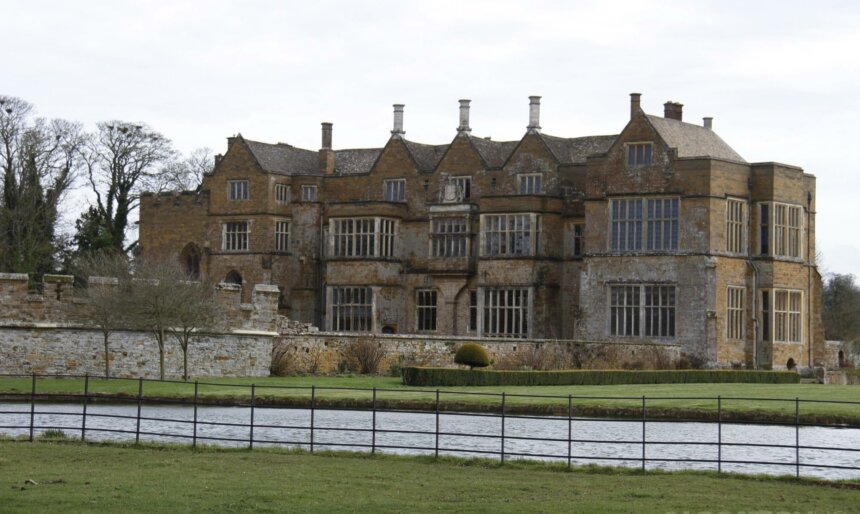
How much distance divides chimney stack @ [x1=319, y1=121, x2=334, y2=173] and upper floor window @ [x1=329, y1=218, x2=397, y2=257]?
476cm

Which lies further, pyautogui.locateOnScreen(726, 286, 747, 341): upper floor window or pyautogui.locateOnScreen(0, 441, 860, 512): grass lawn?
pyautogui.locateOnScreen(726, 286, 747, 341): upper floor window

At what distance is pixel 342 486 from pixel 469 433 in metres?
6.57

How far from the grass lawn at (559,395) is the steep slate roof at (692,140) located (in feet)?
41.8

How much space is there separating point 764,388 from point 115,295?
66.4 ft

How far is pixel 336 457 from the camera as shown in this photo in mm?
26141

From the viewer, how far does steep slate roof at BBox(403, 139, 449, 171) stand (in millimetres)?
65438

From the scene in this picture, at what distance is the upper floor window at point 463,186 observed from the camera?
63.2 m

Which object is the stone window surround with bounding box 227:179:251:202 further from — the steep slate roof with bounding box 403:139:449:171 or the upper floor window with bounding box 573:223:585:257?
the upper floor window with bounding box 573:223:585:257

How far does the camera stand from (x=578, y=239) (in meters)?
60.4

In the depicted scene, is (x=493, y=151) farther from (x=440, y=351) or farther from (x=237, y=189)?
(x=440, y=351)

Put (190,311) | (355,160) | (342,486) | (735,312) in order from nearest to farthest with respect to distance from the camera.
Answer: (342,486) < (190,311) < (735,312) < (355,160)

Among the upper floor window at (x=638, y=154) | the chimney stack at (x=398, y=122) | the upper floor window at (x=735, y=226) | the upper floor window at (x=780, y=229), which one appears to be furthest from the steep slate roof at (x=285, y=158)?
the upper floor window at (x=780, y=229)

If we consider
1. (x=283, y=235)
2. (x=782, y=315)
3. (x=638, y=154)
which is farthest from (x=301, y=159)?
(x=782, y=315)

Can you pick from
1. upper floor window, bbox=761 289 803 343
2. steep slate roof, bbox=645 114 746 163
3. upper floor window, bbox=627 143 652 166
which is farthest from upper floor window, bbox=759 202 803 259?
upper floor window, bbox=627 143 652 166
